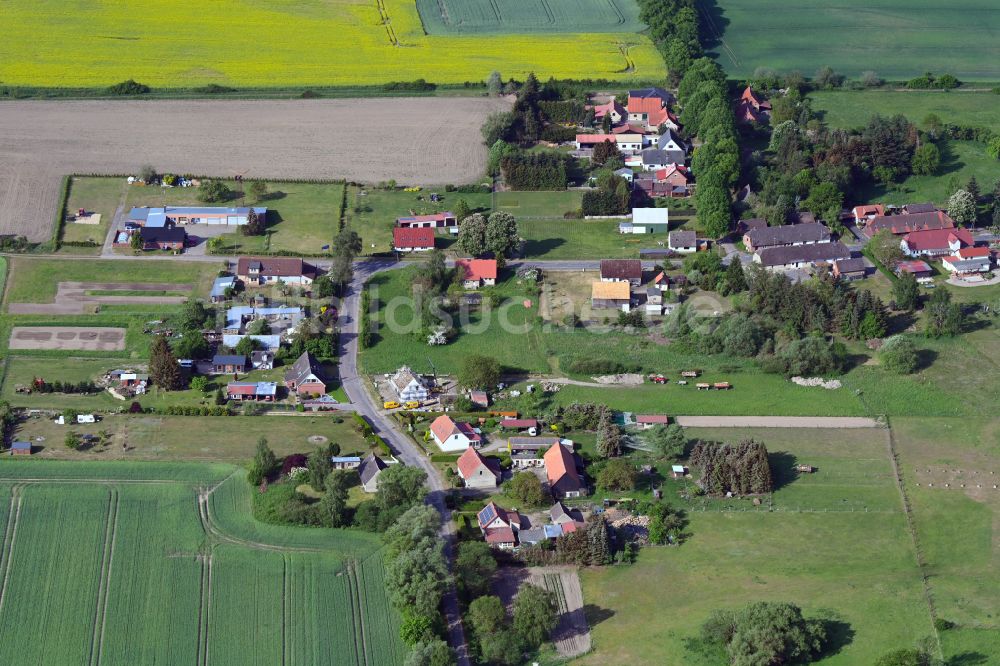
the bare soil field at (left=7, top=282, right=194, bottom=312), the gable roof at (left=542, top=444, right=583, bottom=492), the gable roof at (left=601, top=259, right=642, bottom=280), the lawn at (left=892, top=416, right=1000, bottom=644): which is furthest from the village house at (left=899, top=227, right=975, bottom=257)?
the bare soil field at (left=7, top=282, right=194, bottom=312)

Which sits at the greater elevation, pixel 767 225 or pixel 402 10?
pixel 402 10

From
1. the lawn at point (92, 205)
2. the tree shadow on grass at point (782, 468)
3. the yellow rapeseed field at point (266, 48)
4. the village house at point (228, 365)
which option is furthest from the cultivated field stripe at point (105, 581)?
the yellow rapeseed field at point (266, 48)

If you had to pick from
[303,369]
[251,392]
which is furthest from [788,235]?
[251,392]

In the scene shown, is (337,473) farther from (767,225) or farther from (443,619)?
(767,225)

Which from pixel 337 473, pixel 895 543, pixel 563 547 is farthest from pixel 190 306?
→ pixel 895 543

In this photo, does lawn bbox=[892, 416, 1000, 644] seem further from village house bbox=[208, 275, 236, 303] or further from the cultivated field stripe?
village house bbox=[208, 275, 236, 303]

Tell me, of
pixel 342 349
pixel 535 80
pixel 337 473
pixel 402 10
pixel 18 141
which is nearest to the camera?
pixel 337 473

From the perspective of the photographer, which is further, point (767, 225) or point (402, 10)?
point (402, 10)

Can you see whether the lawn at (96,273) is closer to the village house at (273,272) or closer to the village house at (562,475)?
the village house at (273,272)
